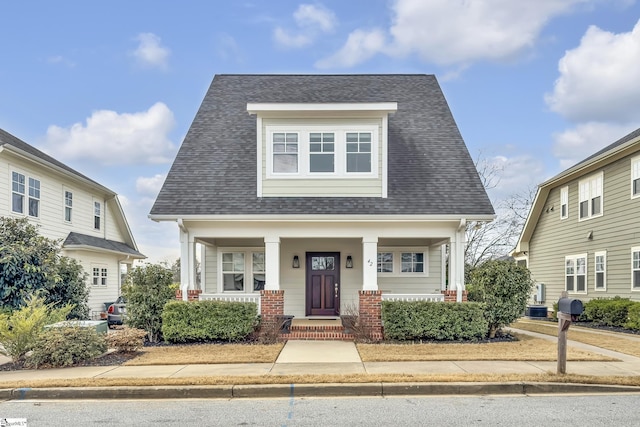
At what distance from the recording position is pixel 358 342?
12805mm

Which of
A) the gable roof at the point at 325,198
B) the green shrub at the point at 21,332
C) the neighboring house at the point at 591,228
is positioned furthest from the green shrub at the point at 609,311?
the green shrub at the point at 21,332

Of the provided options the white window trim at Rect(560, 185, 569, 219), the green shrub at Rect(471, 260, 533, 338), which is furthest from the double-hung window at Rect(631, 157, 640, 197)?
the green shrub at Rect(471, 260, 533, 338)

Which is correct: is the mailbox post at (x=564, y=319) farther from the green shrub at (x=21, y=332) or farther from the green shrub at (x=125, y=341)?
the green shrub at (x=21, y=332)

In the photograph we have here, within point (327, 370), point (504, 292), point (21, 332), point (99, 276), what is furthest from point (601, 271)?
point (99, 276)

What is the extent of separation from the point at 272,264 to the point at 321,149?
3.47m

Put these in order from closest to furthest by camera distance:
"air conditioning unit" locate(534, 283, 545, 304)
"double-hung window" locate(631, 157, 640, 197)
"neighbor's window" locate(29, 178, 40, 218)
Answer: "double-hung window" locate(631, 157, 640, 197) < "neighbor's window" locate(29, 178, 40, 218) < "air conditioning unit" locate(534, 283, 545, 304)

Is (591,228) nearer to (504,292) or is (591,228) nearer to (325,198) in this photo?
(504,292)

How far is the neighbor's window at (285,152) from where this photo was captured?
14.7m

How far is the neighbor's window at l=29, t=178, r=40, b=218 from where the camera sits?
730 inches

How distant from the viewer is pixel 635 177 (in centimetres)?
1738

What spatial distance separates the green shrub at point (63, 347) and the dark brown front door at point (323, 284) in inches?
288

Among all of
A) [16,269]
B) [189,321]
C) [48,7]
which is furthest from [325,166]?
[48,7]

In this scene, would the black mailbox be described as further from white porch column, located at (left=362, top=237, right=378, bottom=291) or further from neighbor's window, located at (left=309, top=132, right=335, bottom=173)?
neighbor's window, located at (left=309, top=132, right=335, bottom=173)

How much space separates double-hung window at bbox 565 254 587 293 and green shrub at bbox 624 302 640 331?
458 centimetres
